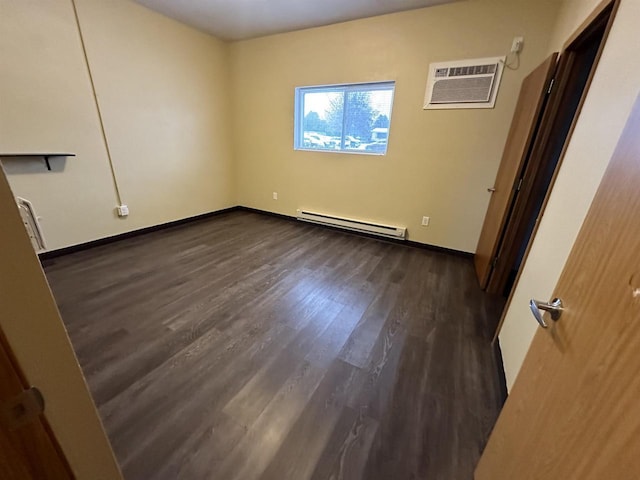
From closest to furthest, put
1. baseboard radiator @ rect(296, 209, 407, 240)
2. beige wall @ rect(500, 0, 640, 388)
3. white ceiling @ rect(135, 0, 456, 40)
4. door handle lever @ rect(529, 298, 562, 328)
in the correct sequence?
door handle lever @ rect(529, 298, 562, 328), beige wall @ rect(500, 0, 640, 388), white ceiling @ rect(135, 0, 456, 40), baseboard radiator @ rect(296, 209, 407, 240)

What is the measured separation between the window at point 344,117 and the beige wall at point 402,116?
0.11 m

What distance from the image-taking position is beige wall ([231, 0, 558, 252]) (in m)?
2.55

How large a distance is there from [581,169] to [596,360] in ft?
3.47

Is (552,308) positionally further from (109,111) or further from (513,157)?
(109,111)

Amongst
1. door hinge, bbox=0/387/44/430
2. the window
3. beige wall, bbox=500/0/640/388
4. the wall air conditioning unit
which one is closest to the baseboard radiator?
the window

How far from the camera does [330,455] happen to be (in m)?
1.14

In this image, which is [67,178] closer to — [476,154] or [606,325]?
[606,325]

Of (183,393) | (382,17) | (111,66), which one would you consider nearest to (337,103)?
(382,17)

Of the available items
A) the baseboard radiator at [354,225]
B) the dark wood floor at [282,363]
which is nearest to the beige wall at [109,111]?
the dark wood floor at [282,363]

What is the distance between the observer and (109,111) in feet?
9.43

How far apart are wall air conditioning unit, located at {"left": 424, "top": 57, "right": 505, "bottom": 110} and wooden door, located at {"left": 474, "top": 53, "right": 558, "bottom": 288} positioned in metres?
0.28

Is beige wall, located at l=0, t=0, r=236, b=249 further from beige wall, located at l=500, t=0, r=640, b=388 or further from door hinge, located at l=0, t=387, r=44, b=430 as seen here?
beige wall, located at l=500, t=0, r=640, b=388

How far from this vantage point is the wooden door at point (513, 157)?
1.91 meters

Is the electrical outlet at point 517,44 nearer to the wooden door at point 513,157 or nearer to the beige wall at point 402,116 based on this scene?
the beige wall at point 402,116
